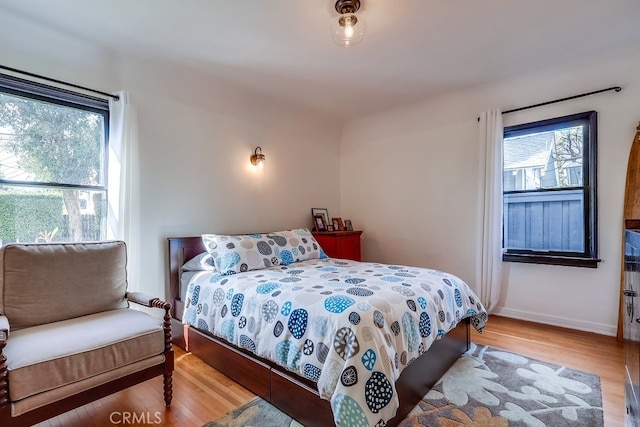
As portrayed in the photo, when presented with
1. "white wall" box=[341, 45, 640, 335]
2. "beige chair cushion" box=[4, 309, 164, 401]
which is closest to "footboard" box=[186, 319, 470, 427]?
"beige chair cushion" box=[4, 309, 164, 401]

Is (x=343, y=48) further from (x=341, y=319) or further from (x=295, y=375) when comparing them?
(x=295, y=375)

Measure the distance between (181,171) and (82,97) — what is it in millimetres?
930

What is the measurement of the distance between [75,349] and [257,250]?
4.76 feet

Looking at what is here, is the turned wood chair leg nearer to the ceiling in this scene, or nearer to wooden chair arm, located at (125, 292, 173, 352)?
wooden chair arm, located at (125, 292, 173, 352)

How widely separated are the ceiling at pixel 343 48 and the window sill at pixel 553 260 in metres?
1.90

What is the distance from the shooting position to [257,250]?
9.02ft

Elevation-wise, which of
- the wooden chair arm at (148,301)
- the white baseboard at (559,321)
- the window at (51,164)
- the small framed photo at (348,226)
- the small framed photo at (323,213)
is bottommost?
the white baseboard at (559,321)

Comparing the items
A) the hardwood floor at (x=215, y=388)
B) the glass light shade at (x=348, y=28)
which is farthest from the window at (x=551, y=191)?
the glass light shade at (x=348, y=28)

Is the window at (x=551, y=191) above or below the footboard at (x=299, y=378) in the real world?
above

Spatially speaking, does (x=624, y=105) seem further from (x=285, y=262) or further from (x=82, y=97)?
(x=82, y=97)

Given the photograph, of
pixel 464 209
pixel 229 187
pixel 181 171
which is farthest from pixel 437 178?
pixel 181 171

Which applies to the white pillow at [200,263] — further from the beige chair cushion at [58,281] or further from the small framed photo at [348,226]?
the small framed photo at [348,226]

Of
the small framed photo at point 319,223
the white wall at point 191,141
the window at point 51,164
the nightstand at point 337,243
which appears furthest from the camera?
the small framed photo at point 319,223

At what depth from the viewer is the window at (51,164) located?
2.15 metres
